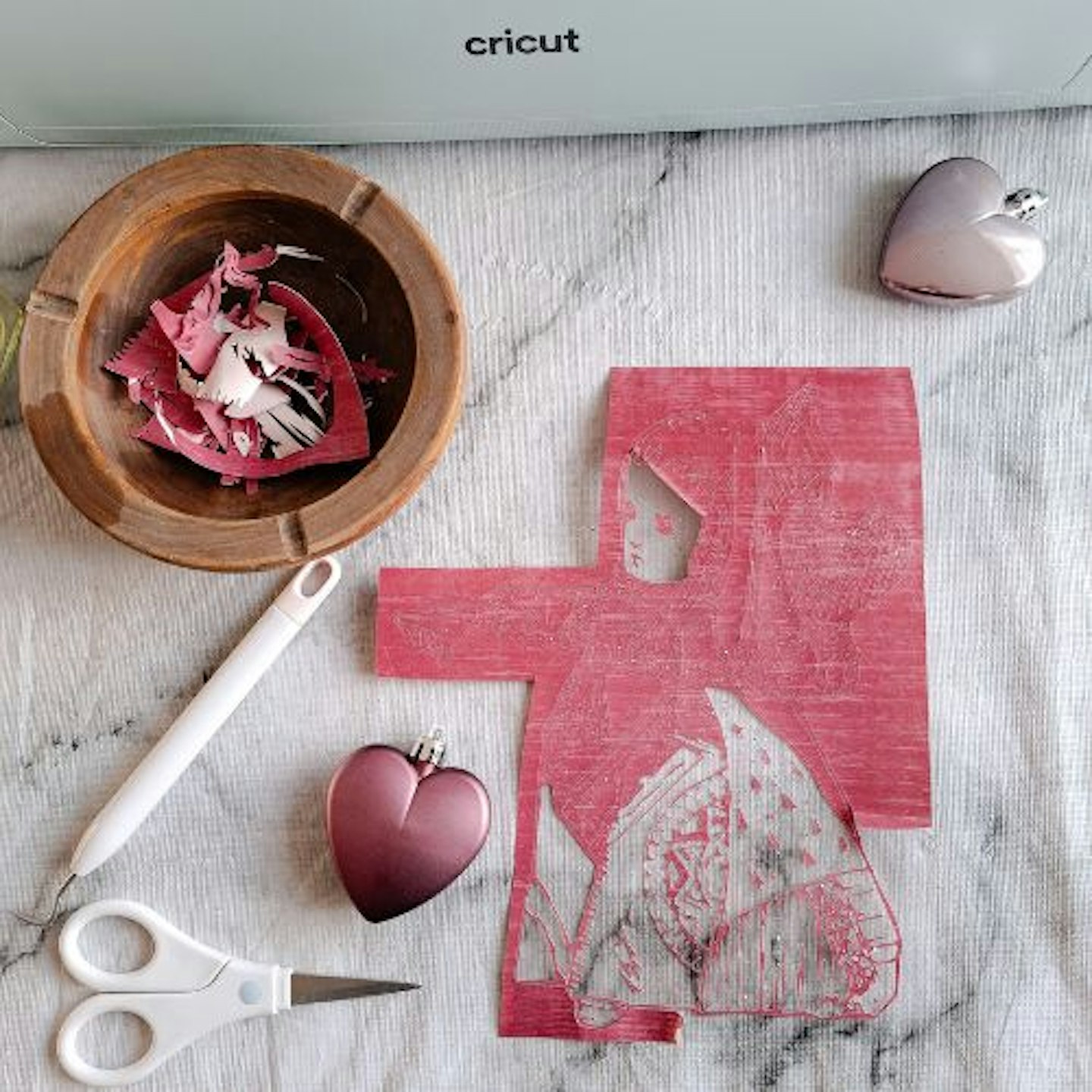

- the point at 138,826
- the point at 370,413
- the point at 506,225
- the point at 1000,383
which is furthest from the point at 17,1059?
the point at 1000,383

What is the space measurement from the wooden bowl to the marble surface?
57 mm

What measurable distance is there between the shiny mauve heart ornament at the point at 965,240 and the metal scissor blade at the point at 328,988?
0.40 metres

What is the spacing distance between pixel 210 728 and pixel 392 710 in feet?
0.27

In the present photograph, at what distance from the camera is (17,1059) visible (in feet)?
2.16

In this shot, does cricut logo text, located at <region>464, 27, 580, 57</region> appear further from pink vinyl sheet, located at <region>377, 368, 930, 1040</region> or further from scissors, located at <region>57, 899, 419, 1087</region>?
scissors, located at <region>57, 899, 419, 1087</region>

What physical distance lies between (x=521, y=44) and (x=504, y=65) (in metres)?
0.02

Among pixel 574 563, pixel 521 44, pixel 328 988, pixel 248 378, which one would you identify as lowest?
pixel 328 988

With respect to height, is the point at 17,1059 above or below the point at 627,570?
below

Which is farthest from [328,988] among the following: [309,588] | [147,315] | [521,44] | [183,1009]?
[521,44]

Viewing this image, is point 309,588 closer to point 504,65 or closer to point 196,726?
point 196,726

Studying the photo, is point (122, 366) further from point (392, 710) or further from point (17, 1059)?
point (17, 1059)

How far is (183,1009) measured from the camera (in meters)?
0.65

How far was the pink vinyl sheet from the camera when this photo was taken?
650 mm

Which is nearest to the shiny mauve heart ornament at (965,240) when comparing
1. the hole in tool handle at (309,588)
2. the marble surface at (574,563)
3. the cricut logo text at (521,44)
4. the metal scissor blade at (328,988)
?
the marble surface at (574,563)
